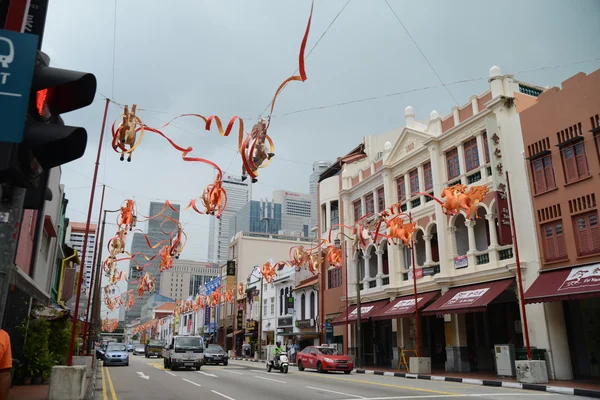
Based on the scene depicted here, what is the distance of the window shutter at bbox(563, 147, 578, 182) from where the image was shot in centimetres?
1973

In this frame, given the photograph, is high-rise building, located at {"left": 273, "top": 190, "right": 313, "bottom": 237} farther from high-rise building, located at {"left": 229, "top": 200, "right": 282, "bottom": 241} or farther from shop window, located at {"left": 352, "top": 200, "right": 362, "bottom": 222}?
shop window, located at {"left": 352, "top": 200, "right": 362, "bottom": 222}

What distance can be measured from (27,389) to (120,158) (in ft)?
23.2

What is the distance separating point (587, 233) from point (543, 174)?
3355 mm

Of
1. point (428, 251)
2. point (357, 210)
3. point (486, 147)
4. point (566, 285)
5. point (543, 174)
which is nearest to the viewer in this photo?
point (566, 285)

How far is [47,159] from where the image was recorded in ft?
12.0

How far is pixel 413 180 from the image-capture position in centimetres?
3023

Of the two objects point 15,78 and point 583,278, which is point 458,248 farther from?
point 15,78

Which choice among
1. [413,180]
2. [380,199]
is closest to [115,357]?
[380,199]

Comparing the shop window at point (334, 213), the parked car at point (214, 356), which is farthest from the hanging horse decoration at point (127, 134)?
the shop window at point (334, 213)

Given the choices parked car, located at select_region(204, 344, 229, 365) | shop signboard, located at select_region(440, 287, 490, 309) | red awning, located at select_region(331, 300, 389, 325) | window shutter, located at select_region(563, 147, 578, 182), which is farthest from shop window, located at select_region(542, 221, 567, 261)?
parked car, located at select_region(204, 344, 229, 365)

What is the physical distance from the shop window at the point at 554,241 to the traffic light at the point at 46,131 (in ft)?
67.2

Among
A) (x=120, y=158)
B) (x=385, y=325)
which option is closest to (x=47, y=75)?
(x=120, y=158)

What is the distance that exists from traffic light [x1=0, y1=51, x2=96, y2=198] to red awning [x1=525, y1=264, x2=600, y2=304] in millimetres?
17711

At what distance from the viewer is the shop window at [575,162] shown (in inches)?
763
